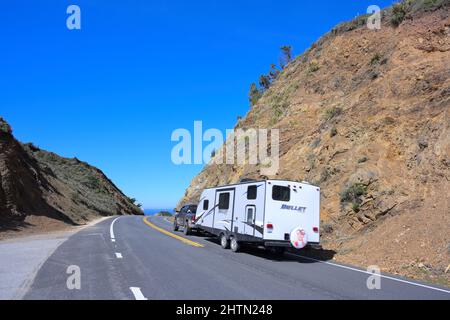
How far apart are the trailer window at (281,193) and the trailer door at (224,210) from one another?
303 centimetres

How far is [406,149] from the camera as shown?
68.9 feet

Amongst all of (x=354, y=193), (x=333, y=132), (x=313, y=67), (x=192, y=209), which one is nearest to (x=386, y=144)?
(x=354, y=193)

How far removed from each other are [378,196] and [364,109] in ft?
25.1

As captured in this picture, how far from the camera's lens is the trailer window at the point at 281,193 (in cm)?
1612

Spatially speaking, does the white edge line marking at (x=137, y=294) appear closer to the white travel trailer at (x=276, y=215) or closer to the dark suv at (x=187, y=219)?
the white travel trailer at (x=276, y=215)

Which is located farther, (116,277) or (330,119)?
(330,119)

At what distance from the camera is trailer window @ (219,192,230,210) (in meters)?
19.2

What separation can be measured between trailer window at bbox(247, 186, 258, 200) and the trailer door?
1.67 meters

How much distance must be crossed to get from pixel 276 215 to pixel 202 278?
575 cm

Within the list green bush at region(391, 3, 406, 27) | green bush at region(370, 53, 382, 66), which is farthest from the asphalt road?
green bush at region(391, 3, 406, 27)

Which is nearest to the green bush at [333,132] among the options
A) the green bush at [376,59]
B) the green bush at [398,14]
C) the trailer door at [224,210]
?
the green bush at [376,59]

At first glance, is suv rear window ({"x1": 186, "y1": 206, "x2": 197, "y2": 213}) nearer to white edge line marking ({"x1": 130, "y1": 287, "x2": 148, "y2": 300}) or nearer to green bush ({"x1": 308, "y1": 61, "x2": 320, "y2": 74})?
white edge line marking ({"x1": 130, "y1": 287, "x2": 148, "y2": 300})
